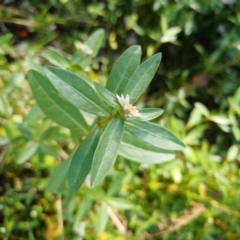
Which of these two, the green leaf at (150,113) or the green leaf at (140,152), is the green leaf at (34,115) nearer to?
the green leaf at (140,152)

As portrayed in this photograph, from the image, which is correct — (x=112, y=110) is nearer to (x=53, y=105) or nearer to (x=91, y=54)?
(x=53, y=105)

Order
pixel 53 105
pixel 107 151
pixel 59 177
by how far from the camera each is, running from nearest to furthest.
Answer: pixel 107 151, pixel 53 105, pixel 59 177

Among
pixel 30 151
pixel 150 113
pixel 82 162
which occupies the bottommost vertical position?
pixel 30 151

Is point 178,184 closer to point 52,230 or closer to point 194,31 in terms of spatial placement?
point 52,230

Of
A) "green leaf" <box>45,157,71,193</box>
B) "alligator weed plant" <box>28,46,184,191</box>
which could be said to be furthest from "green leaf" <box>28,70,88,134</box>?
"green leaf" <box>45,157,71,193</box>

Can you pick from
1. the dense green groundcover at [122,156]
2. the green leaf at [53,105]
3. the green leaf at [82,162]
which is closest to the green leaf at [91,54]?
the dense green groundcover at [122,156]

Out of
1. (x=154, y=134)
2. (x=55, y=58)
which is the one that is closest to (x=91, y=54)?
(x=55, y=58)

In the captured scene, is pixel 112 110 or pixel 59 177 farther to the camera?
pixel 59 177

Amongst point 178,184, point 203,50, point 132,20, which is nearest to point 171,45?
point 203,50
